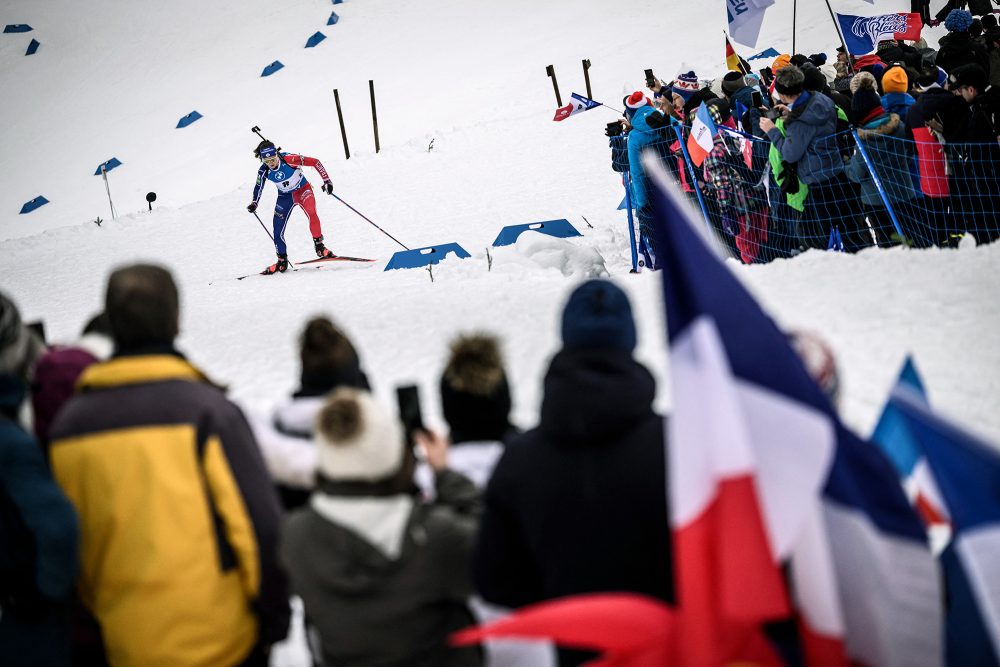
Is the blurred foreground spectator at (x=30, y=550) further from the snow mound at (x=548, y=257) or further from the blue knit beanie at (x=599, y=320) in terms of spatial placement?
the snow mound at (x=548, y=257)

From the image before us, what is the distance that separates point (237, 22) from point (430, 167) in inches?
1128

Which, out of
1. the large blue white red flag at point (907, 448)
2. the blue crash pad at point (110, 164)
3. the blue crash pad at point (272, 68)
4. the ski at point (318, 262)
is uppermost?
the blue crash pad at point (272, 68)

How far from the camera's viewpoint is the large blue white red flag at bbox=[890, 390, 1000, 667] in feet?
5.64

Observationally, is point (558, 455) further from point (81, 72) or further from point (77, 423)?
point (81, 72)

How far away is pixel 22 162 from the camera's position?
32406mm

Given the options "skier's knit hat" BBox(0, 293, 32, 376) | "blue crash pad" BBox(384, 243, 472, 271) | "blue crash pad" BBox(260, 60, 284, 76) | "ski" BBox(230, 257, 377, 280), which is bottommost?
"skier's knit hat" BBox(0, 293, 32, 376)

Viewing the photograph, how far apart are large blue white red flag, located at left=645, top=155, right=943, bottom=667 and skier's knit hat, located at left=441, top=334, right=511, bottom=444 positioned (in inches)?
32.0

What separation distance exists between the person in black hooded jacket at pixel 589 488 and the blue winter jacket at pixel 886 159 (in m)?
5.54

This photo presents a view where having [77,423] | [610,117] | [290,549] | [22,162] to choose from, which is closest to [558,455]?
[290,549]

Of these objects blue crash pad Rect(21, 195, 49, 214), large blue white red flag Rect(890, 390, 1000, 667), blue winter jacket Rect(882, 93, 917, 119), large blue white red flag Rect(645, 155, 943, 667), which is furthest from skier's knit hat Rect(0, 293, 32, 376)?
blue crash pad Rect(21, 195, 49, 214)

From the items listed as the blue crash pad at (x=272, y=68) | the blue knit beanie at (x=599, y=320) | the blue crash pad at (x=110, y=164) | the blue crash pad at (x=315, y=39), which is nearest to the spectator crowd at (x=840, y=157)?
the blue knit beanie at (x=599, y=320)

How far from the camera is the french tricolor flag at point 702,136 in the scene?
7172 mm

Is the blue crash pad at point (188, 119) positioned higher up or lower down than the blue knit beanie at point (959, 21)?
higher up

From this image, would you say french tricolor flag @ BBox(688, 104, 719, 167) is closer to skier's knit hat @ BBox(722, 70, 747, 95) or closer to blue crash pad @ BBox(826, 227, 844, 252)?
blue crash pad @ BBox(826, 227, 844, 252)
